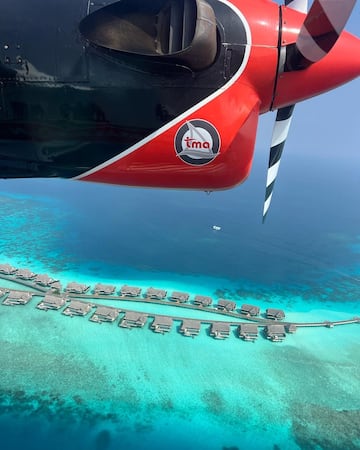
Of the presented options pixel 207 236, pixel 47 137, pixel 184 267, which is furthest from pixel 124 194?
pixel 47 137

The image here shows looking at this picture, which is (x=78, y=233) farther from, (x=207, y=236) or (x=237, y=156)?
(x=237, y=156)

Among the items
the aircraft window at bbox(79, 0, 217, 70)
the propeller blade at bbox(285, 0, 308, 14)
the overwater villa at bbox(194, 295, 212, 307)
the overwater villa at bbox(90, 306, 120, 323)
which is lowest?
the overwater villa at bbox(194, 295, 212, 307)

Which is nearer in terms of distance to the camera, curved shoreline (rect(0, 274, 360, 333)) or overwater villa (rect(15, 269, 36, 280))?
curved shoreline (rect(0, 274, 360, 333))

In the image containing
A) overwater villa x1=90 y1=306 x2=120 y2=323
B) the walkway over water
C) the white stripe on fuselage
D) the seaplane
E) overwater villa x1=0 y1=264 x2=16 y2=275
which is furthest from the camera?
overwater villa x1=0 y1=264 x2=16 y2=275

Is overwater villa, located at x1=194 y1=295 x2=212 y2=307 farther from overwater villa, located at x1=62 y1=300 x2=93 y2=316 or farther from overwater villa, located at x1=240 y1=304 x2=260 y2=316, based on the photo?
overwater villa, located at x1=62 y1=300 x2=93 y2=316

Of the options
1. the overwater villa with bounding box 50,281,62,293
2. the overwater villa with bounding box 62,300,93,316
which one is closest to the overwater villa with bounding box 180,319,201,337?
the overwater villa with bounding box 62,300,93,316

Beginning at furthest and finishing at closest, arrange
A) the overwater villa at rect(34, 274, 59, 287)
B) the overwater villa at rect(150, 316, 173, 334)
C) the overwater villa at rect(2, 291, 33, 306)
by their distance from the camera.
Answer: the overwater villa at rect(34, 274, 59, 287)
the overwater villa at rect(2, 291, 33, 306)
the overwater villa at rect(150, 316, 173, 334)

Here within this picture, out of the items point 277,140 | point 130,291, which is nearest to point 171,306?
point 130,291
